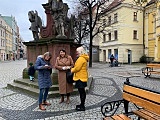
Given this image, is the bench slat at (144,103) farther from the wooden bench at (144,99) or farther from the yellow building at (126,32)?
the yellow building at (126,32)

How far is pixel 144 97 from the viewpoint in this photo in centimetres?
336

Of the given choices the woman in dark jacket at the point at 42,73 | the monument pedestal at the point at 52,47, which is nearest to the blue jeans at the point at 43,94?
the woman in dark jacket at the point at 42,73

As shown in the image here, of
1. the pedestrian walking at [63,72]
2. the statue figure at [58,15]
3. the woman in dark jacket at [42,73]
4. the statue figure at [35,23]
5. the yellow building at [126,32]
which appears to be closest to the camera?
the woman in dark jacket at [42,73]

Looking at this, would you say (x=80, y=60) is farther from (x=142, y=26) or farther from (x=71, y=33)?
(x=142, y=26)

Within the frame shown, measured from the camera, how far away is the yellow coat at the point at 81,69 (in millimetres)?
5223

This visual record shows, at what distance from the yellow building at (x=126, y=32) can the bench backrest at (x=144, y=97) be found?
28783mm

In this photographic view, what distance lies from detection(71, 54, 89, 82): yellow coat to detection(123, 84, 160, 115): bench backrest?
1.57m

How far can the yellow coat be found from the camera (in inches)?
206

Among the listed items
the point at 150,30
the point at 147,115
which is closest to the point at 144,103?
the point at 147,115

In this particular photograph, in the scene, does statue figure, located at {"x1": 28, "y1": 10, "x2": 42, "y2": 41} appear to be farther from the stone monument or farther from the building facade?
the building facade

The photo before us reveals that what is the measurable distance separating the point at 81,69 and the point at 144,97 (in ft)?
7.39

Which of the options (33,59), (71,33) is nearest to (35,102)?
(33,59)

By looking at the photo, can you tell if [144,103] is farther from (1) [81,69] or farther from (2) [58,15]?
(2) [58,15]

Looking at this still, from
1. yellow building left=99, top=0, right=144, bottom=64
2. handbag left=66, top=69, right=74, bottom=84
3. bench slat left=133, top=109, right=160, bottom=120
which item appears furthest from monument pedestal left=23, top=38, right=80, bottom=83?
yellow building left=99, top=0, right=144, bottom=64
